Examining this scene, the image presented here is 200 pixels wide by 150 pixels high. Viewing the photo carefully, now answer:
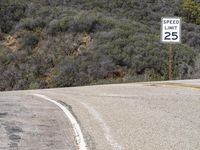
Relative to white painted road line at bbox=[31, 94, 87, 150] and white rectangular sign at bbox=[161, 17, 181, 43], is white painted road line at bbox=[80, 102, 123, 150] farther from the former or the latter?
white rectangular sign at bbox=[161, 17, 181, 43]

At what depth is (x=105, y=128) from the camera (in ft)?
31.3

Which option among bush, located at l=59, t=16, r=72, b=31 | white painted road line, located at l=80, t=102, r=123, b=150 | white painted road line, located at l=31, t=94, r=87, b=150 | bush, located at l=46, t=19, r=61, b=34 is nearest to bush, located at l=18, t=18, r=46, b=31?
bush, located at l=46, t=19, r=61, b=34

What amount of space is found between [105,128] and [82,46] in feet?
82.8

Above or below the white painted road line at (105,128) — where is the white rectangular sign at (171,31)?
above

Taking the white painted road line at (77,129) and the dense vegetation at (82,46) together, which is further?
the dense vegetation at (82,46)

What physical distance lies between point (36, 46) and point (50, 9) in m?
7.24

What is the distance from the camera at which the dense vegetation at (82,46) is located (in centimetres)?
2798

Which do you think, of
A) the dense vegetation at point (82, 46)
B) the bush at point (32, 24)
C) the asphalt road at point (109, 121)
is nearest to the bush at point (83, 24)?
the dense vegetation at point (82, 46)

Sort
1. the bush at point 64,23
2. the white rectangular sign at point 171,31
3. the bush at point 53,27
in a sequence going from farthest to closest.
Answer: the bush at point 64,23
the bush at point 53,27
the white rectangular sign at point 171,31

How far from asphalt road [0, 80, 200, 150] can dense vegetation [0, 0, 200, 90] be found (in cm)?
1021

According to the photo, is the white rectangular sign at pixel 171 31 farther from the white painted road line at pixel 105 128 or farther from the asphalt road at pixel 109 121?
the white painted road line at pixel 105 128

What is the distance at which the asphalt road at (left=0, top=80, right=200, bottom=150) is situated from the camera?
8.39 meters

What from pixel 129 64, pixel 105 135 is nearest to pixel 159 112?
pixel 105 135

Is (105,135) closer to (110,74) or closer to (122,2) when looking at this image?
(110,74)
